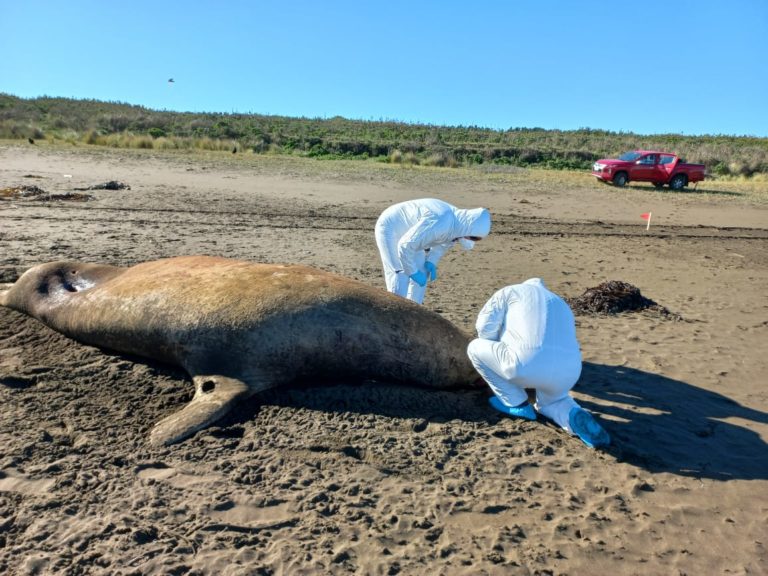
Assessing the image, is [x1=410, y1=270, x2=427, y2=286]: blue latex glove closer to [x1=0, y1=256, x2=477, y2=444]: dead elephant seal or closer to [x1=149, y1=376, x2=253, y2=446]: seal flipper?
[x1=0, y1=256, x2=477, y2=444]: dead elephant seal

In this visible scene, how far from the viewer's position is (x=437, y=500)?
3547mm

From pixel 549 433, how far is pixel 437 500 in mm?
1301

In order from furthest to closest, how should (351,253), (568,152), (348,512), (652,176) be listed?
1. (568,152)
2. (652,176)
3. (351,253)
4. (348,512)

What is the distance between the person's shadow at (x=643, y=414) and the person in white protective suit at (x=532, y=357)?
0.50ft

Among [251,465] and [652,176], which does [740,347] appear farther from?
[652,176]

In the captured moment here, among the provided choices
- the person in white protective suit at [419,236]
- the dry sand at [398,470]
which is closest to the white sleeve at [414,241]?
the person in white protective suit at [419,236]

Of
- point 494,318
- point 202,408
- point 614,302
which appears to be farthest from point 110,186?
point 494,318

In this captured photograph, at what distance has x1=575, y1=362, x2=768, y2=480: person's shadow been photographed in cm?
420

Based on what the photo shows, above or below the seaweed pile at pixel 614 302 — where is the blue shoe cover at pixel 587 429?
below

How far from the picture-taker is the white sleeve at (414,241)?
6.14 metres

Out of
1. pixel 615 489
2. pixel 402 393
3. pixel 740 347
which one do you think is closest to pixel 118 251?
pixel 402 393

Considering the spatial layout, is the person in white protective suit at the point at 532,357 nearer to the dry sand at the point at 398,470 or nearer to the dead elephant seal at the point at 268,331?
the dry sand at the point at 398,470

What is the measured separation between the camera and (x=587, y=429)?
14.1 ft

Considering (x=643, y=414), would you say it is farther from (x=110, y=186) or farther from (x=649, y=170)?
(x=649, y=170)
